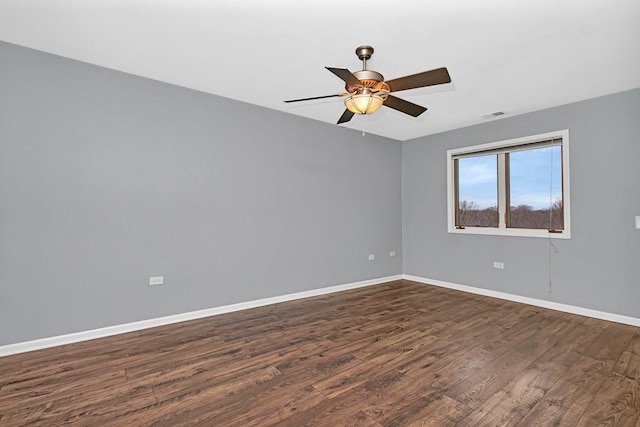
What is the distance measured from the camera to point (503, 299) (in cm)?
460

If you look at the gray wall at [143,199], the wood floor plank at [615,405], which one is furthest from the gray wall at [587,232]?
the gray wall at [143,199]

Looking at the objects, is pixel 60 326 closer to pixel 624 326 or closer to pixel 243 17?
pixel 243 17

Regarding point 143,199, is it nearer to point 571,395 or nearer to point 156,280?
point 156,280

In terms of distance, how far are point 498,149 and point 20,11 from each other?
18.4ft

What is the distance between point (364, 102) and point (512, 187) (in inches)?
133

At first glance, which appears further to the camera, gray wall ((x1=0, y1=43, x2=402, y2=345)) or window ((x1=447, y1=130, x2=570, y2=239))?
window ((x1=447, y1=130, x2=570, y2=239))

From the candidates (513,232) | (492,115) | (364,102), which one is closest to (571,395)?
(364,102)

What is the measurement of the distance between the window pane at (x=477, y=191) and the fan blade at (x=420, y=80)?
317 cm

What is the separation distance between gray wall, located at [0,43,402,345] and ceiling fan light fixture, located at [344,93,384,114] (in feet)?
6.52

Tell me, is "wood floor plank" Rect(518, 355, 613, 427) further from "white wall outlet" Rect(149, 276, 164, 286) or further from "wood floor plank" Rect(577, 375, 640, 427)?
"white wall outlet" Rect(149, 276, 164, 286)

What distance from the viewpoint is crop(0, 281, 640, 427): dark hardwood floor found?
1932mm

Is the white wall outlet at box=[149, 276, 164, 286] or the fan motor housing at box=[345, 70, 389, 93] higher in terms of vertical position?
the fan motor housing at box=[345, 70, 389, 93]

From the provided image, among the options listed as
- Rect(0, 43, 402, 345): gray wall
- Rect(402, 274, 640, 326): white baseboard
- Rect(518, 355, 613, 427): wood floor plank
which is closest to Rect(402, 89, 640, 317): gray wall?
Rect(402, 274, 640, 326): white baseboard

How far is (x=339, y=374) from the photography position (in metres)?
2.41
